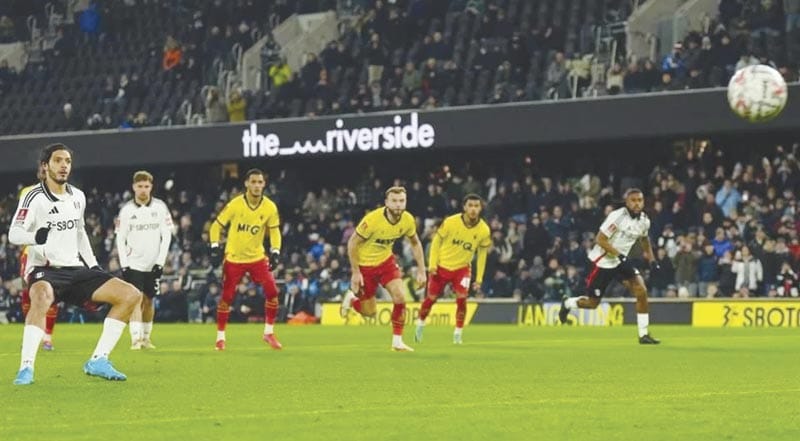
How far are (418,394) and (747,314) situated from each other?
809 inches

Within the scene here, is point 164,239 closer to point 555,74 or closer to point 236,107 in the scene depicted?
point 555,74

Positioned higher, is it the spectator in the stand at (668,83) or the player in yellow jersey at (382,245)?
the spectator in the stand at (668,83)

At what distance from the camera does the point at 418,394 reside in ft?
40.9

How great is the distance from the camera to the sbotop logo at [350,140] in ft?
127

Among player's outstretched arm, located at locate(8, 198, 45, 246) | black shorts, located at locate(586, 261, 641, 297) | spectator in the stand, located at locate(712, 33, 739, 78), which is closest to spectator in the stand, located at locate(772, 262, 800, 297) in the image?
spectator in the stand, located at locate(712, 33, 739, 78)

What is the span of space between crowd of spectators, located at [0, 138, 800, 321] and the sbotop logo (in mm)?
1324

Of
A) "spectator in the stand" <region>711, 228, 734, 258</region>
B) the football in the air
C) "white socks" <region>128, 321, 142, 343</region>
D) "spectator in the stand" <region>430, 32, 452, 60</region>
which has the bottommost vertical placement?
"white socks" <region>128, 321, 142, 343</region>

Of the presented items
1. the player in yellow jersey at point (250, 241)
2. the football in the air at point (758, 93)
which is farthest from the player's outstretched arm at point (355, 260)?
the football in the air at point (758, 93)

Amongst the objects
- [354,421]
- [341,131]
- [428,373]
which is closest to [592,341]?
[428,373]

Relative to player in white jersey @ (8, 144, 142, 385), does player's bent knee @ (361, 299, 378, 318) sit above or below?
below

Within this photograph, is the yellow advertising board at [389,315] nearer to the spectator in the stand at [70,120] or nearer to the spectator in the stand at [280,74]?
the spectator in the stand at [280,74]

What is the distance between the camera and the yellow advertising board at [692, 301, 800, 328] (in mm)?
31391

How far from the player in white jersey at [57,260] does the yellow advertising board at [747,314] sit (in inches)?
794

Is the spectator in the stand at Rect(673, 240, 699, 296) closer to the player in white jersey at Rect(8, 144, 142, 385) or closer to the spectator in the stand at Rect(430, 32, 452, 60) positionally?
the spectator in the stand at Rect(430, 32, 452, 60)
